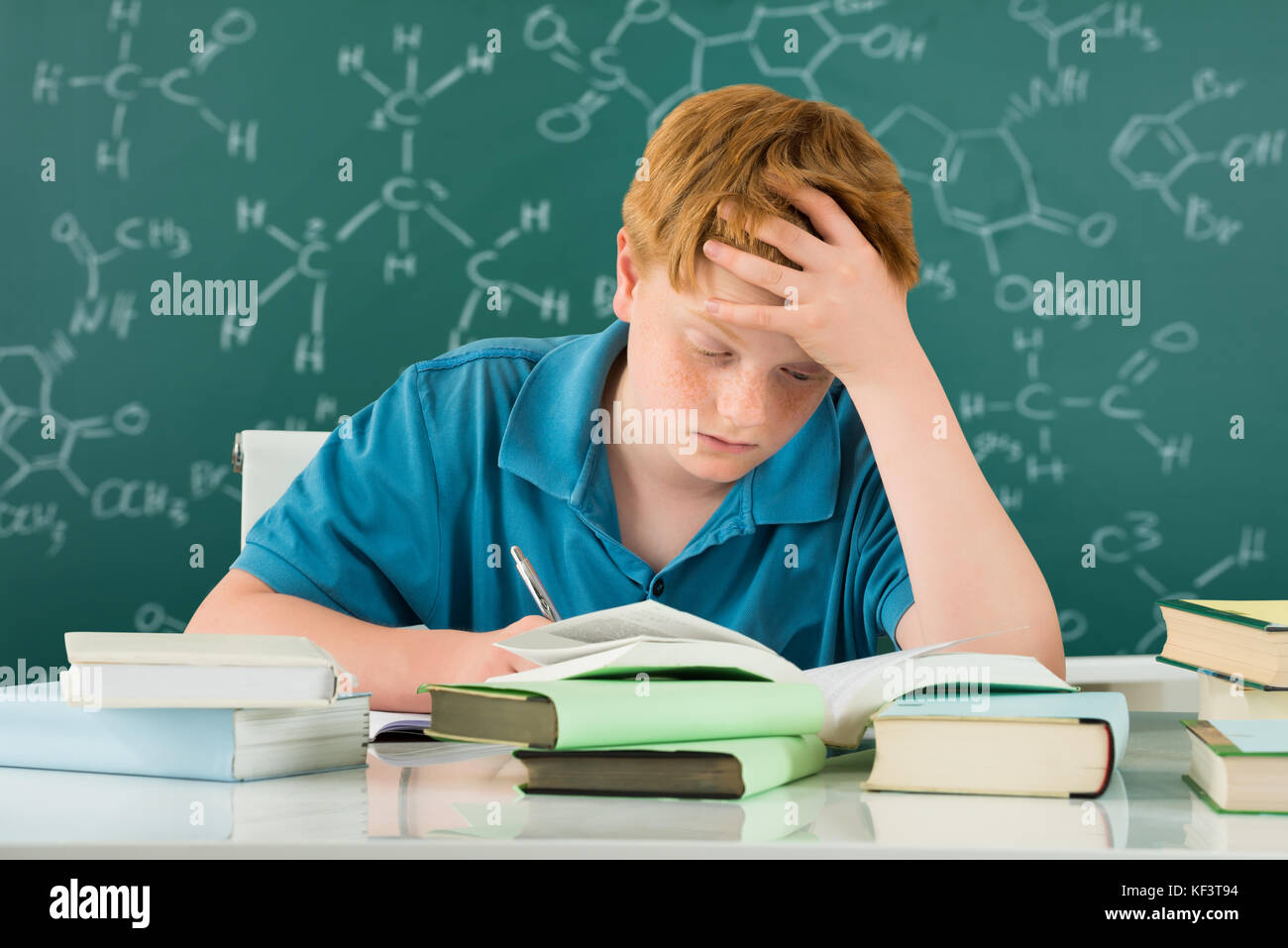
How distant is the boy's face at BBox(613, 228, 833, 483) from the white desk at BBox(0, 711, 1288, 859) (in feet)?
1.24

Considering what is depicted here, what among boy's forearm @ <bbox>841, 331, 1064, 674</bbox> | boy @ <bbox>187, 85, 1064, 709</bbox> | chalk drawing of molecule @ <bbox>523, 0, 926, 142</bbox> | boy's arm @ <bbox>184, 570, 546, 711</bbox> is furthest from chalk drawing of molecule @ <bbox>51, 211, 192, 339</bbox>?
boy's forearm @ <bbox>841, 331, 1064, 674</bbox>

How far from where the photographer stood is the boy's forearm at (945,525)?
0.90 metres

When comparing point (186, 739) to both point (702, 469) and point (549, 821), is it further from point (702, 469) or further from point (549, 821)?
point (702, 469)

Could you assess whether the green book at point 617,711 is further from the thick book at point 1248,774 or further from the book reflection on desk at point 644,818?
→ the thick book at point 1248,774

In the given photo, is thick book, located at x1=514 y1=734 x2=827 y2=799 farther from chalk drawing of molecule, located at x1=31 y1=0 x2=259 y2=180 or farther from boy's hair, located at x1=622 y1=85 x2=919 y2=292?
chalk drawing of molecule, located at x1=31 y1=0 x2=259 y2=180

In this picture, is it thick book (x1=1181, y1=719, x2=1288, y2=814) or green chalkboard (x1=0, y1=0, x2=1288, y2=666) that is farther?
green chalkboard (x1=0, y1=0, x2=1288, y2=666)

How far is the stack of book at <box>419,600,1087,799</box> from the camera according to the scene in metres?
0.55

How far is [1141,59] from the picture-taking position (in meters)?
2.83

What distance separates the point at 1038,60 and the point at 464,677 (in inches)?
99.3

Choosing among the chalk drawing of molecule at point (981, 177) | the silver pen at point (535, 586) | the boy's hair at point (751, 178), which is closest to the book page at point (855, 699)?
the silver pen at point (535, 586)

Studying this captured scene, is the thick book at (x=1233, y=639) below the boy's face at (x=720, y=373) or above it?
below

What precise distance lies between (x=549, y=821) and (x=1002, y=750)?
22 cm

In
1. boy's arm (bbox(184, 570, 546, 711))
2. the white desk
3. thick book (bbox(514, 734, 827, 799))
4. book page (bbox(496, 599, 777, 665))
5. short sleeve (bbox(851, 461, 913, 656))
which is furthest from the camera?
short sleeve (bbox(851, 461, 913, 656))

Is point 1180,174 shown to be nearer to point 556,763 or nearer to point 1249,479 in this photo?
point 1249,479
